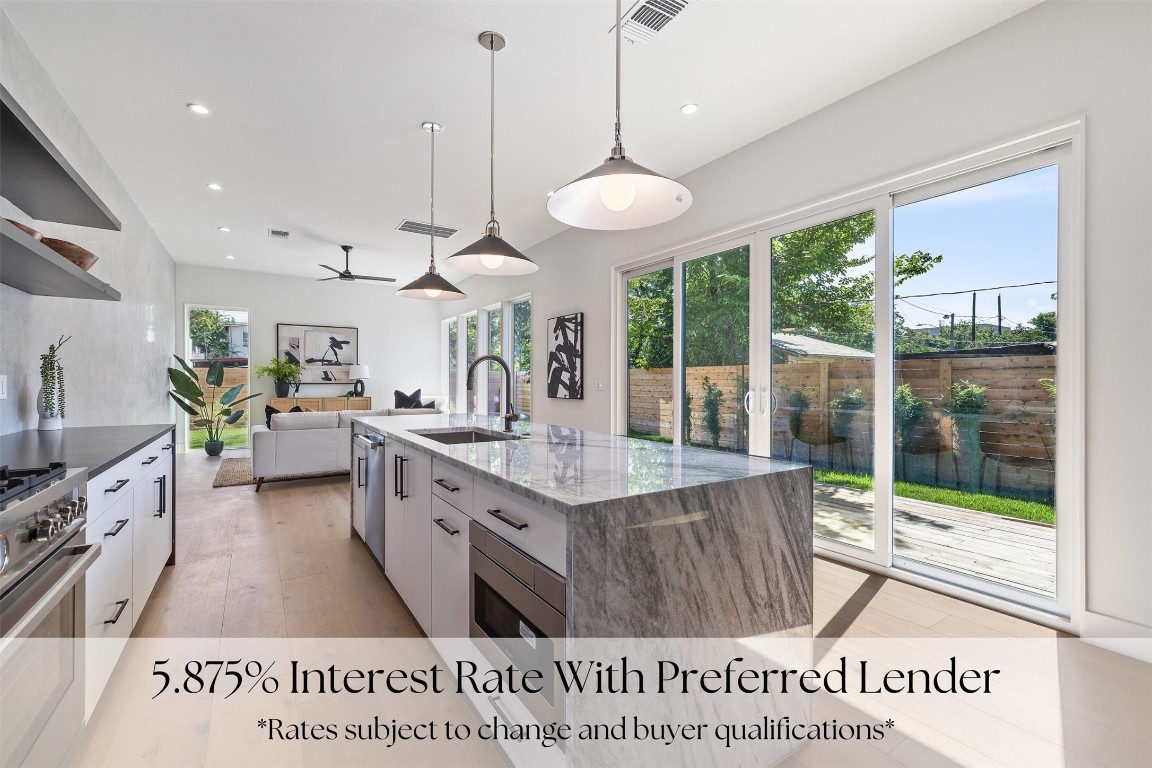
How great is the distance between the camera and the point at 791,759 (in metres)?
1.52

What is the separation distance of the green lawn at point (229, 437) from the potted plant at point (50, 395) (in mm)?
5540

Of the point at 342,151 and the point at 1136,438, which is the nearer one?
the point at 1136,438

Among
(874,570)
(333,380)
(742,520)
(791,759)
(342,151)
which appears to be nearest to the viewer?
(742,520)

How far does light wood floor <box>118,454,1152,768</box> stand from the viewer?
5.12ft

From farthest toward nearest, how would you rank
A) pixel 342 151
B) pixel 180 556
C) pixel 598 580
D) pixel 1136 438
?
1. pixel 342 151
2. pixel 180 556
3. pixel 1136 438
4. pixel 598 580

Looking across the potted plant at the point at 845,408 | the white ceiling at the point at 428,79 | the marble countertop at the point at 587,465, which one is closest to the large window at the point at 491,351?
the white ceiling at the point at 428,79

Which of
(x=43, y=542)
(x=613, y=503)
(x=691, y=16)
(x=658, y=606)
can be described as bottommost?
(x=658, y=606)

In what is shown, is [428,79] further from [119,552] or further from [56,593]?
[56,593]

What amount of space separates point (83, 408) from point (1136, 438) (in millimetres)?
5461

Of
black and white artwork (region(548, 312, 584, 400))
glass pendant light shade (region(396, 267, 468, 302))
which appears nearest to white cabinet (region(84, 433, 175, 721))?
glass pendant light shade (region(396, 267, 468, 302))

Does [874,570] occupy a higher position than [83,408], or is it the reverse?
[83,408]

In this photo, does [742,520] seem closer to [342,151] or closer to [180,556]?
[180,556]

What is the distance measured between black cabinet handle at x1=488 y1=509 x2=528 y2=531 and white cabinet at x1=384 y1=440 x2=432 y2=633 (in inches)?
24.7

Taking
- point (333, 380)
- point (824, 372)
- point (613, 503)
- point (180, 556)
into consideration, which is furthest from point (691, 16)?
point (333, 380)
